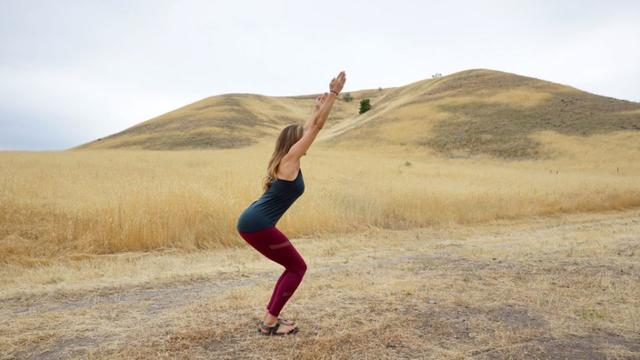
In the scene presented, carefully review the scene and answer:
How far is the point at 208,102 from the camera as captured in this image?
8269 cm

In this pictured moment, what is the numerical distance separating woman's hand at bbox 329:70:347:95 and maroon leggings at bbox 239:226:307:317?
1.62 meters

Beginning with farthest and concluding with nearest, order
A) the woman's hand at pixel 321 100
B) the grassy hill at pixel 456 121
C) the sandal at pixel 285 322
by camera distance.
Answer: the grassy hill at pixel 456 121 → the sandal at pixel 285 322 → the woman's hand at pixel 321 100

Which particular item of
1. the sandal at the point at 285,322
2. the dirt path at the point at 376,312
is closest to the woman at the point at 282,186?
the sandal at the point at 285,322

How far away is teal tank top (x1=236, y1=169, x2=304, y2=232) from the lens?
4.86 metres

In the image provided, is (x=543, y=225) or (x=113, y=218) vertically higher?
(x=113, y=218)

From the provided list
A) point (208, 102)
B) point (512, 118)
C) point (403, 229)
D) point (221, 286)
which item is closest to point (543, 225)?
point (403, 229)

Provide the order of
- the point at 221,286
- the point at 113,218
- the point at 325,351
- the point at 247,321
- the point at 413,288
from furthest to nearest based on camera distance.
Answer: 1. the point at 113,218
2. the point at 221,286
3. the point at 413,288
4. the point at 247,321
5. the point at 325,351

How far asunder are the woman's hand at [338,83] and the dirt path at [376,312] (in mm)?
2725

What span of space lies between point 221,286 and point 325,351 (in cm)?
319

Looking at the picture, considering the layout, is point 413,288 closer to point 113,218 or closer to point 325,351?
point 325,351

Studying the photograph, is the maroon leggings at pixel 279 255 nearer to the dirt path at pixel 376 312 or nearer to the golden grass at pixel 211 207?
the dirt path at pixel 376 312

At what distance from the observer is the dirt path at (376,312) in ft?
16.0

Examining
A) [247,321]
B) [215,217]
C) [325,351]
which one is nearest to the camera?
[325,351]

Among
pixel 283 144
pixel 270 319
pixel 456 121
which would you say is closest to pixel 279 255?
pixel 270 319
